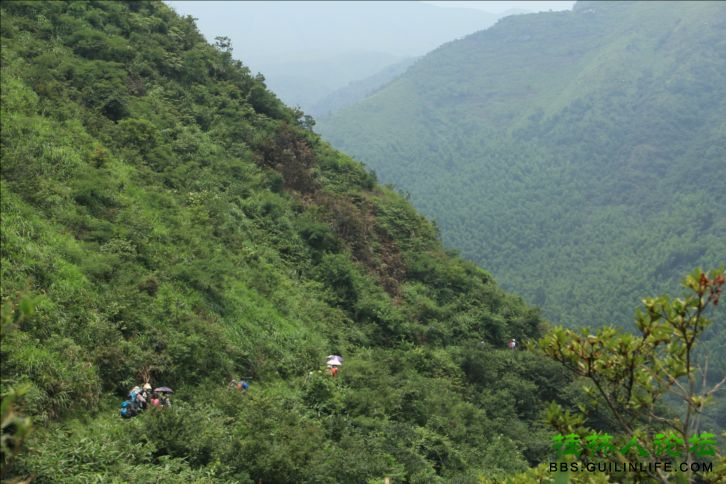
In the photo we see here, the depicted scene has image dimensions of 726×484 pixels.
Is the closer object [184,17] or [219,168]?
[219,168]

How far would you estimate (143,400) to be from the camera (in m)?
9.26

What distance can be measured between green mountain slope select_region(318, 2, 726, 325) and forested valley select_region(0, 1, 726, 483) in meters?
66.0

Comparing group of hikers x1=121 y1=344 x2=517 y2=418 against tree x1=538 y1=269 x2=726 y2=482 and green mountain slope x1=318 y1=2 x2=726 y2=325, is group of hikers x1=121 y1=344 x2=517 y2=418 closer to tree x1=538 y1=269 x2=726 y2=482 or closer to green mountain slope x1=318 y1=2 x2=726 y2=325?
tree x1=538 y1=269 x2=726 y2=482

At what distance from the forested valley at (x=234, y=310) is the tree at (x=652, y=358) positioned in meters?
0.02

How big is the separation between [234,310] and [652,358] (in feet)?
36.9

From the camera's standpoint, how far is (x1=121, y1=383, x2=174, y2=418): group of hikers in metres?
9.01

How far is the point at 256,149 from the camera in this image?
76.6ft

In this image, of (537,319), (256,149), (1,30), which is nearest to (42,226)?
(1,30)

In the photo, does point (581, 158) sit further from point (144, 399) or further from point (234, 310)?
point (144, 399)

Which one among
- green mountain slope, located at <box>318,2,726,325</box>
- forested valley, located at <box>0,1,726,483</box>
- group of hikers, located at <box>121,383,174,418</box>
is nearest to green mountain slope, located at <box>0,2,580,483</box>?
forested valley, located at <box>0,1,726,483</box>

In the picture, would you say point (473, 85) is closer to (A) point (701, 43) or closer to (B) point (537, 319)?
(A) point (701, 43)

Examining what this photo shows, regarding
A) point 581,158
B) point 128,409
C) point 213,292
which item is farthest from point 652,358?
point 581,158

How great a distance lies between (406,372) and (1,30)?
56.0 feet

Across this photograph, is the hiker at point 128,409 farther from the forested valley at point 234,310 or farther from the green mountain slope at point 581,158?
the green mountain slope at point 581,158
